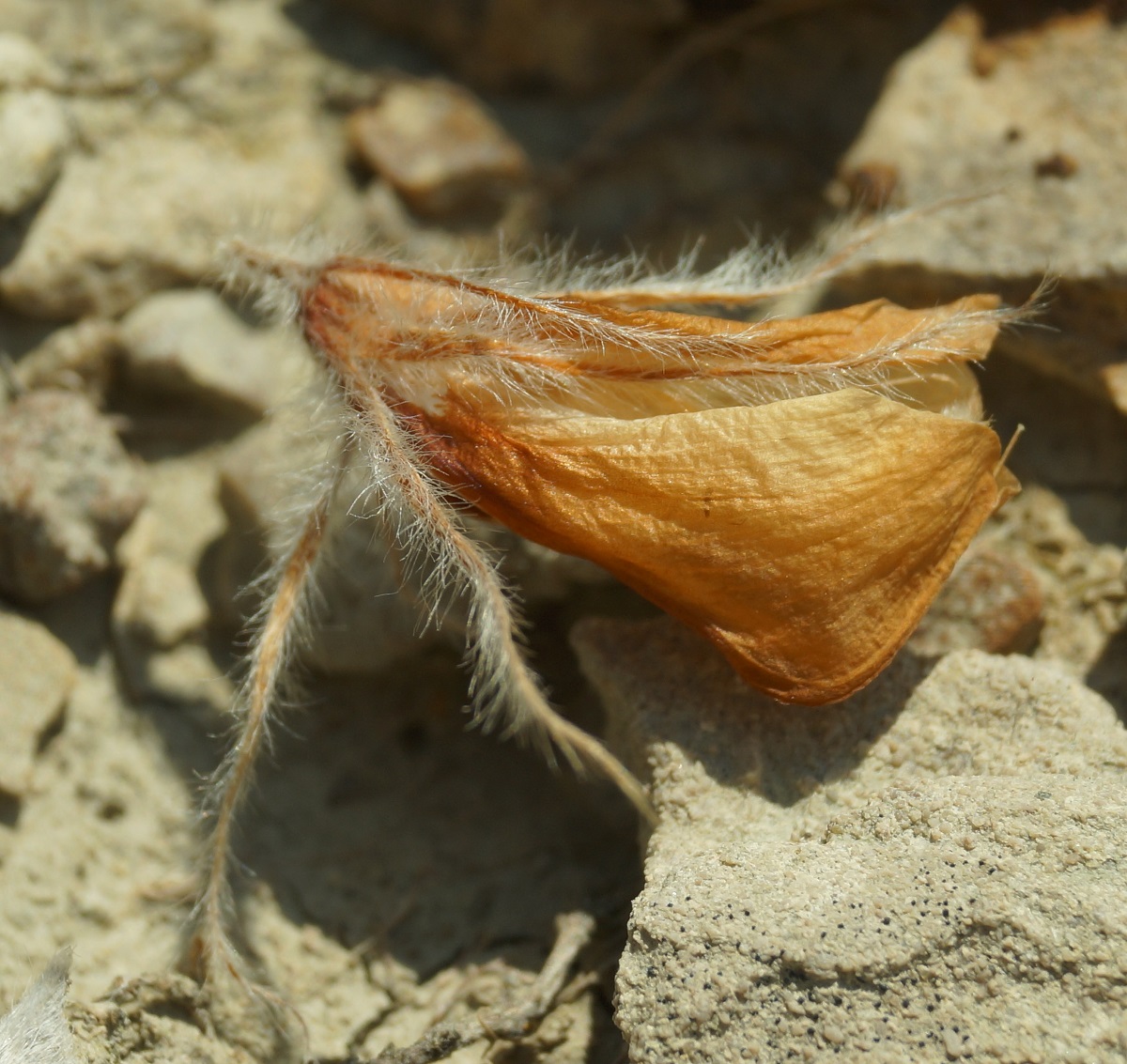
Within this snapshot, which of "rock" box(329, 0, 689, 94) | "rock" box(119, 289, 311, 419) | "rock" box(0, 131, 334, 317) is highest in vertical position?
"rock" box(329, 0, 689, 94)

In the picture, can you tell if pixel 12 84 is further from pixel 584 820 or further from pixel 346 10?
pixel 584 820

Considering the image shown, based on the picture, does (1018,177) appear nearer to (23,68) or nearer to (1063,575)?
(1063,575)

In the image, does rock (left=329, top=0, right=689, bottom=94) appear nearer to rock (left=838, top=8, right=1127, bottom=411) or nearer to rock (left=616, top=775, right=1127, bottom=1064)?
rock (left=838, top=8, right=1127, bottom=411)

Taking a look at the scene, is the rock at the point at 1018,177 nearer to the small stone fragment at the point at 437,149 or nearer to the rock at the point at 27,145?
the small stone fragment at the point at 437,149

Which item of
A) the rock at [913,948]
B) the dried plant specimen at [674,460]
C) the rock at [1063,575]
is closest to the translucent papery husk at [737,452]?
the dried plant specimen at [674,460]

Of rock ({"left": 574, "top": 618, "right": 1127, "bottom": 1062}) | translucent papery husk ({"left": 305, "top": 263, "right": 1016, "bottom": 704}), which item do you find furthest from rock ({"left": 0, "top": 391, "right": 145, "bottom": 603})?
rock ({"left": 574, "top": 618, "right": 1127, "bottom": 1062})

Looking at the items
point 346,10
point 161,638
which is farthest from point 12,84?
point 161,638
